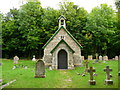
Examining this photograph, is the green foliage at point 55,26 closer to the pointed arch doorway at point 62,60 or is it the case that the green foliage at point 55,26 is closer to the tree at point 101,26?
the tree at point 101,26

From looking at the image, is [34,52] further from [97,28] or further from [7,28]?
[97,28]

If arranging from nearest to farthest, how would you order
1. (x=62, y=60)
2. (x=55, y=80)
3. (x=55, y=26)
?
(x=55, y=80) → (x=62, y=60) → (x=55, y=26)

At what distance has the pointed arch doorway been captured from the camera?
17125 millimetres

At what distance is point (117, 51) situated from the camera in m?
35.4

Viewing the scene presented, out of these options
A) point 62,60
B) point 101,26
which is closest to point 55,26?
point 101,26

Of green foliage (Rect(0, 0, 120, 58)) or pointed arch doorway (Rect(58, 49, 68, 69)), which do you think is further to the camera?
green foliage (Rect(0, 0, 120, 58))

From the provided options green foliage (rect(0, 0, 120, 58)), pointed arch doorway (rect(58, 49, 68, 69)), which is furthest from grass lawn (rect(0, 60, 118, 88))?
green foliage (rect(0, 0, 120, 58))

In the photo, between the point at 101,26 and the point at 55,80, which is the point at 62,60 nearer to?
the point at 55,80

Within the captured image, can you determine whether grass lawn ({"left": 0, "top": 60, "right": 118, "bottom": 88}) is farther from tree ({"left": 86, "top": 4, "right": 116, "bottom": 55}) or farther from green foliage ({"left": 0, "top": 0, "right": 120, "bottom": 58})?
tree ({"left": 86, "top": 4, "right": 116, "bottom": 55})

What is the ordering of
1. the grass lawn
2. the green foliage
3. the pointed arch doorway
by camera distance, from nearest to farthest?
the grass lawn < the pointed arch doorway < the green foliage

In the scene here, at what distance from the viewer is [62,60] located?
17.3 metres

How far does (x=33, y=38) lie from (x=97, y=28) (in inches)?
595

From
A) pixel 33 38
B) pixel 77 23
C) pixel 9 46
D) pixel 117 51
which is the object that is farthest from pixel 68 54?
pixel 117 51

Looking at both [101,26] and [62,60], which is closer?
[62,60]
